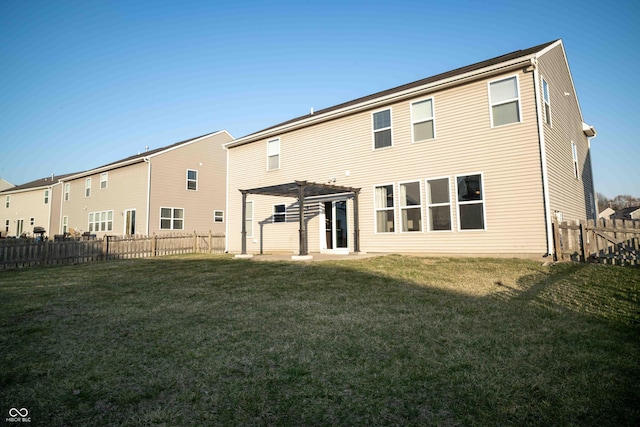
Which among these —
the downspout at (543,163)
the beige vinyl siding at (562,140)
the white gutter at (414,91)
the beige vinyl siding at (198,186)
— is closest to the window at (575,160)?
the beige vinyl siding at (562,140)

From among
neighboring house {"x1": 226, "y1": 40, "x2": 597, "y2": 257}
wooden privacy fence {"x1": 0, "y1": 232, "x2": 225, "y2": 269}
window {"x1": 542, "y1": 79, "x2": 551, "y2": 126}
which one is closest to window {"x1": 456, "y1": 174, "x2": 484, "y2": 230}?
neighboring house {"x1": 226, "y1": 40, "x2": 597, "y2": 257}

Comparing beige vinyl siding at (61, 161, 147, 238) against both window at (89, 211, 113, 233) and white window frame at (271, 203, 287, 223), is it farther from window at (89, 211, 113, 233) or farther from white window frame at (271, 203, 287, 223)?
white window frame at (271, 203, 287, 223)

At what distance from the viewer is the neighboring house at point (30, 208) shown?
34.2 m

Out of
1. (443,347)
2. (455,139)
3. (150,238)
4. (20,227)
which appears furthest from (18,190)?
(443,347)

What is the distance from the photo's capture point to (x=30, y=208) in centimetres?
3700

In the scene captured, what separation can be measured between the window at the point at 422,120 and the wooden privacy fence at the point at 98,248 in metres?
12.7

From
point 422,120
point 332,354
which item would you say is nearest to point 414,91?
point 422,120

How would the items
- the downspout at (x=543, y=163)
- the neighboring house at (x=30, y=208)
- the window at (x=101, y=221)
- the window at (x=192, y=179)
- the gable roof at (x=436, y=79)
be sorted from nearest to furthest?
the downspout at (x=543, y=163), the gable roof at (x=436, y=79), the window at (x=192, y=179), the window at (x=101, y=221), the neighboring house at (x=30, y=208)

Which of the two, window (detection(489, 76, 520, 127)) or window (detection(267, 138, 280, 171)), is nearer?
window (detection(489, 76, 520, 127))

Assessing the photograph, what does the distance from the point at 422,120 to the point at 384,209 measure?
11.4 ft

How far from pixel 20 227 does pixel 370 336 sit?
47.3 m

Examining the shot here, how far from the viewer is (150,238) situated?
17875 mm

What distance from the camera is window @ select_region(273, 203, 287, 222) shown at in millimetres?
16438

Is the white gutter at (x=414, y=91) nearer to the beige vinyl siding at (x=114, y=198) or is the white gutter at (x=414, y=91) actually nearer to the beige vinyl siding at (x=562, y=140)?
the beige vinyl siding at (x=562, y=140)
